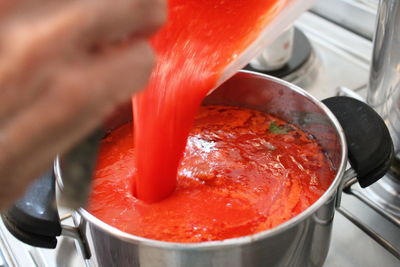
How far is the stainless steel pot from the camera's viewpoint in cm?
52

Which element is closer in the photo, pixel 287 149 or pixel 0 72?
pixel 0 72

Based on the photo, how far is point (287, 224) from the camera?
20.5 inches

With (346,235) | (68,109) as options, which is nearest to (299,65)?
(346,235)

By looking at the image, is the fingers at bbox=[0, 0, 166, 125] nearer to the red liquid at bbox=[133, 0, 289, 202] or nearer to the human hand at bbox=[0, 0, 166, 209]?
the human hand at bbox=[0, 0, 166, 209]

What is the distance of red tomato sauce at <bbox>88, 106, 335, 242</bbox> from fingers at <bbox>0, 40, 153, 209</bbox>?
0.37 m

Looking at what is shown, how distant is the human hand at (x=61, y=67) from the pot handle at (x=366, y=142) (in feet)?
1.36

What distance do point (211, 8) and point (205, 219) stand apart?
0.28m

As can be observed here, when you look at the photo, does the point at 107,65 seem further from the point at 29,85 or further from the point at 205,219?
the point at 205,219

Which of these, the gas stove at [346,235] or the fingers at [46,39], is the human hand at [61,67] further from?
the gas stove at [346,235]

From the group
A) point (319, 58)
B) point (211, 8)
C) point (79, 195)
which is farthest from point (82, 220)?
point (319, 58)

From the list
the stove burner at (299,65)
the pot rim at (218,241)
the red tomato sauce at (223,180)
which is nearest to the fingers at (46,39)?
the pot rim at (218,241)

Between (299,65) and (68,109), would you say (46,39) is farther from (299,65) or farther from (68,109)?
(299,65)

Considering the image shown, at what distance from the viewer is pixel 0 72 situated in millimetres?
280

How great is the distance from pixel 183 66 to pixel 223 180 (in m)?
0.20
